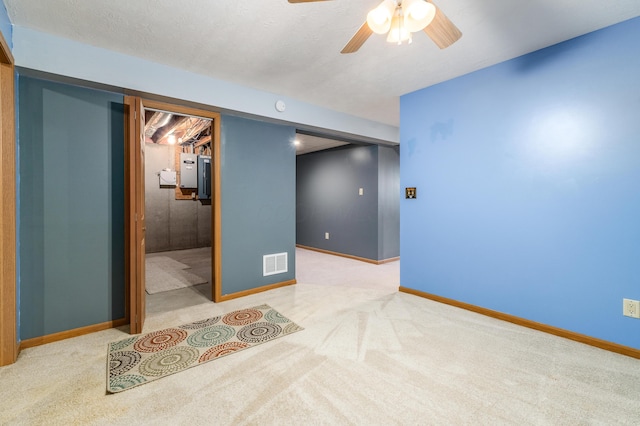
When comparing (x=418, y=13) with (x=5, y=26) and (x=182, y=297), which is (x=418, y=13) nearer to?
(x=5, y=26)

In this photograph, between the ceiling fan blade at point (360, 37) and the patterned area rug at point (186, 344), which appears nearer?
the ceiling fan blade at point (360, 37)

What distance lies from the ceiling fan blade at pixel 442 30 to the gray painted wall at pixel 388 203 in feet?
11.7

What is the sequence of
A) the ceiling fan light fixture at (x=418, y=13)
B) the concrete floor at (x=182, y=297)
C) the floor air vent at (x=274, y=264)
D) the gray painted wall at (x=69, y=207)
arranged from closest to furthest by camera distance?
the ceiling fan light fixture at (x=418, y=13), the gray painted wall at (x=69, y=207), the concrete floor at (x=182, y=297), the floor air vent at (x=274, y=264)

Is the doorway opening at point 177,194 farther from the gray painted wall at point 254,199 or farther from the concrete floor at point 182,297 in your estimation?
the gray painted wall at point 254,199

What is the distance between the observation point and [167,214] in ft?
22.1

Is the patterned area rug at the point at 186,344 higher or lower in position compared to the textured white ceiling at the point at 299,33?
lower

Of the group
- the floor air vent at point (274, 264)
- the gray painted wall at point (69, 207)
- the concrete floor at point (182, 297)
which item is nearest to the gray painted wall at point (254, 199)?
the floor air vent at point (274, 264)

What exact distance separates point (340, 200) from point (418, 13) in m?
4.67

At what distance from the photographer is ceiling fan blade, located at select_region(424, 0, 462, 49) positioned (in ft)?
5.24

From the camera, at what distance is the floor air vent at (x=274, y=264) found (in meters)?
3.69

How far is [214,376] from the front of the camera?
188cm

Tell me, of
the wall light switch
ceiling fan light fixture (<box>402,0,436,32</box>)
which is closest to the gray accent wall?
the wall light switch

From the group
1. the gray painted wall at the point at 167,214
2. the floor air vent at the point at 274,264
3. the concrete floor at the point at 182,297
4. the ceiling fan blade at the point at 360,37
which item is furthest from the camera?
the gray painted wall at the point at 167,214

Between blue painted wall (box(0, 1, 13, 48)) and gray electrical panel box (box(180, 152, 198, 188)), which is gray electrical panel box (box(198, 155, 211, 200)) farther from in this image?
blue painted wall (box(0, 1, 13, 48))
